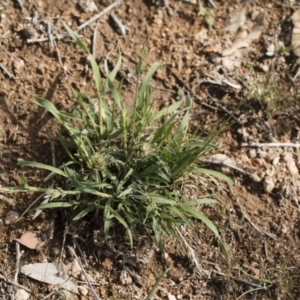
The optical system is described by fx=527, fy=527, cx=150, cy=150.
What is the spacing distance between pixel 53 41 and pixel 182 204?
118 cm

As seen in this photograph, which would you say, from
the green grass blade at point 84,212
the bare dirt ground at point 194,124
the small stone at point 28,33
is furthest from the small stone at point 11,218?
the small stone at point 28,33

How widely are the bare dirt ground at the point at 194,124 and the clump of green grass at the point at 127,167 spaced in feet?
0.46

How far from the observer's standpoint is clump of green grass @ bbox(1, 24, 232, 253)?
2.41 meters

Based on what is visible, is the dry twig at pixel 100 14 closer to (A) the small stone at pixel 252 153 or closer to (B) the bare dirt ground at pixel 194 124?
(B) the bare dirt ground at pixel 194 124

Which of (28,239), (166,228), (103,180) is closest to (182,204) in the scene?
(166,228)

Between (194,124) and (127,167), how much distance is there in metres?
0.55

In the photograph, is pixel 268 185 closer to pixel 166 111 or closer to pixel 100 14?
pixel 166 111

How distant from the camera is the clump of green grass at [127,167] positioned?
2.41 m

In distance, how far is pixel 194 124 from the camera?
2.87m

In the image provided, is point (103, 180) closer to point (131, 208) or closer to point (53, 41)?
point (131, 208)

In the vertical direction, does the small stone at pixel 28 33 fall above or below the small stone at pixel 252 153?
above

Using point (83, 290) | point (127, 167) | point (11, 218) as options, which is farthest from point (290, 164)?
point (11, 218)

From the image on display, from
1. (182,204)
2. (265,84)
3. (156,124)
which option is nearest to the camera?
(182,204)

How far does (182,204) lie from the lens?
246 cm
